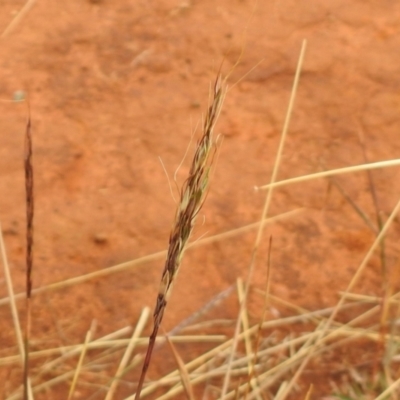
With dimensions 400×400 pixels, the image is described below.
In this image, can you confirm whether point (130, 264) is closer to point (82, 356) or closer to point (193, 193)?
point (82, 356)

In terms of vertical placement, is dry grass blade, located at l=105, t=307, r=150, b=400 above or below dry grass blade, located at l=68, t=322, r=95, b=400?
below

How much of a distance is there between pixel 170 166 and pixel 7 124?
15.1 inches

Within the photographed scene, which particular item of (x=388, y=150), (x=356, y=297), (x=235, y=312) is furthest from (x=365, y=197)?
(x=235, y=312)

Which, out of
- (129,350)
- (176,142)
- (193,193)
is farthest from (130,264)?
(193,193)

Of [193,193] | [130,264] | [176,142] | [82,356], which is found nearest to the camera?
[193,193]

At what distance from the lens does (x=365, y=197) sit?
1421 mm

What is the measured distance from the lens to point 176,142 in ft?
4.87

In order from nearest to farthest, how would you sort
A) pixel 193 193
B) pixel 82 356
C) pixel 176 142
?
pixel 193 193 → pixel 82 356 → pixel 176 142

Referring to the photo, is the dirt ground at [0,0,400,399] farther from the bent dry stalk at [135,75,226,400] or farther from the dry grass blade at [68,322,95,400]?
the bent dry stalk at [135,75,226,400]

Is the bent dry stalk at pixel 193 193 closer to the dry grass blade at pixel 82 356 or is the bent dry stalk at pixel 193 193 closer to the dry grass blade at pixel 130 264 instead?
the dry grass blade at pixel 82 356

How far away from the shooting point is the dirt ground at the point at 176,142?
1.29m

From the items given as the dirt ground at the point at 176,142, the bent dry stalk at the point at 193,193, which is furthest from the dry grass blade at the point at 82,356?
the bent dry stalk at the point at 193,193

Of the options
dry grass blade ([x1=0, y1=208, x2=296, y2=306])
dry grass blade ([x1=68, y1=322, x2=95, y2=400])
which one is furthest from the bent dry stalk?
dry grass blade ([x1=0, y1=208, x2=296, y2=306])

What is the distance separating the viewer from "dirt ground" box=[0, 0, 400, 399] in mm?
1290
